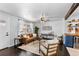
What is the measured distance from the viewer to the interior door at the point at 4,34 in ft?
11.9

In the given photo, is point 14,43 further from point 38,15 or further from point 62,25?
point 62,25

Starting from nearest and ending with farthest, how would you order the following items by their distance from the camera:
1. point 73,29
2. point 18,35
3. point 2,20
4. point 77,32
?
point 2,20, point 18,35, point 77,32, point 73,29

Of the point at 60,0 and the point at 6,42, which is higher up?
the point at 60,0

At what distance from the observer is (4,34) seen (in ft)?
12.5

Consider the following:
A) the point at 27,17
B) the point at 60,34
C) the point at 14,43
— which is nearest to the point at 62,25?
the point at 60,34

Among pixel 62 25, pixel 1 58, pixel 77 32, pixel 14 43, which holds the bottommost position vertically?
pixel 14 43

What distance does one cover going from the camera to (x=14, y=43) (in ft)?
13.0

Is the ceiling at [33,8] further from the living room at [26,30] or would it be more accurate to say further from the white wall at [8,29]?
the white wall at [8,29]

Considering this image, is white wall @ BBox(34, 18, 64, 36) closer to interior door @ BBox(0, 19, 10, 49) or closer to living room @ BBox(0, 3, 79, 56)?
living room @ BBox(0, 3, 79, 56)

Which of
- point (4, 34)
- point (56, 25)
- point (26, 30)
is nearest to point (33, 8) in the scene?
point (26, 30)

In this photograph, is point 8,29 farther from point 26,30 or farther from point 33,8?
point 33,8

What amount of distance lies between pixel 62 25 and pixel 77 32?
1000 mm

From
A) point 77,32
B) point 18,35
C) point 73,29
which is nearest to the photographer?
point 18,35

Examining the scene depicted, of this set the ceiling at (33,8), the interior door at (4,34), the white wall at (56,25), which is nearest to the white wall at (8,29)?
the interior door at (4,34)
